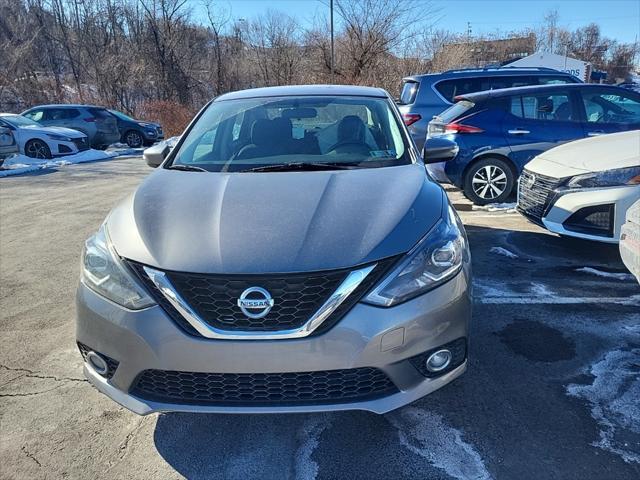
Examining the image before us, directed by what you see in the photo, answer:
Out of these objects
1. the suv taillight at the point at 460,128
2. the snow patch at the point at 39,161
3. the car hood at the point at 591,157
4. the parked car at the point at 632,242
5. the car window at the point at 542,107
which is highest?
the car window at the point at 542,107

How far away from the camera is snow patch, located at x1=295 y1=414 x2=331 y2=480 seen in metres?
2.16

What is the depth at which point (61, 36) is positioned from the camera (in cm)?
3120

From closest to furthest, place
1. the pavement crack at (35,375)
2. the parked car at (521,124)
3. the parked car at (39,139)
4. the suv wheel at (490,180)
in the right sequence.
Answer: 1. the pavement crack at (35,375)
2. the parked car at (521,124)
3. the suv wheel at (490,180)
4. the parked car at (39,139)

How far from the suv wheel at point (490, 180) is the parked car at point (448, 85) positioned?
5.82 ft

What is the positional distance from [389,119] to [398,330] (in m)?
2.02

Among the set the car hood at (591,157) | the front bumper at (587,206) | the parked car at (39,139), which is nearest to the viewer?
the front bumper at (587,206)

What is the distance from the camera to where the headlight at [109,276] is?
204 centimetres

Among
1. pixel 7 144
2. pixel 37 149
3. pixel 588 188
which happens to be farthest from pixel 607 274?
pixel 37 149

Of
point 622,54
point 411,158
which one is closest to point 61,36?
point 411,158

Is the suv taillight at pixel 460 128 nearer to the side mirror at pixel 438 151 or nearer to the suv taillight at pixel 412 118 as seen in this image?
the suv taillight at pixel 412 118

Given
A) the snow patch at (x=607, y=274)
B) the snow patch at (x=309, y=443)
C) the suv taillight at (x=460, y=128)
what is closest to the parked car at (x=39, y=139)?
the suv taillight at (x=460, y=128)

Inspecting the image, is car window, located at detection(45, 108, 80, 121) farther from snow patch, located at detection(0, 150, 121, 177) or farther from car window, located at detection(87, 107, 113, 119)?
snow patch, located at detection(0, 150, 121, 177)

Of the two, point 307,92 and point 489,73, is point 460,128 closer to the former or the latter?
point 489,73

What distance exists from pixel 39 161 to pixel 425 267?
13.7 m
